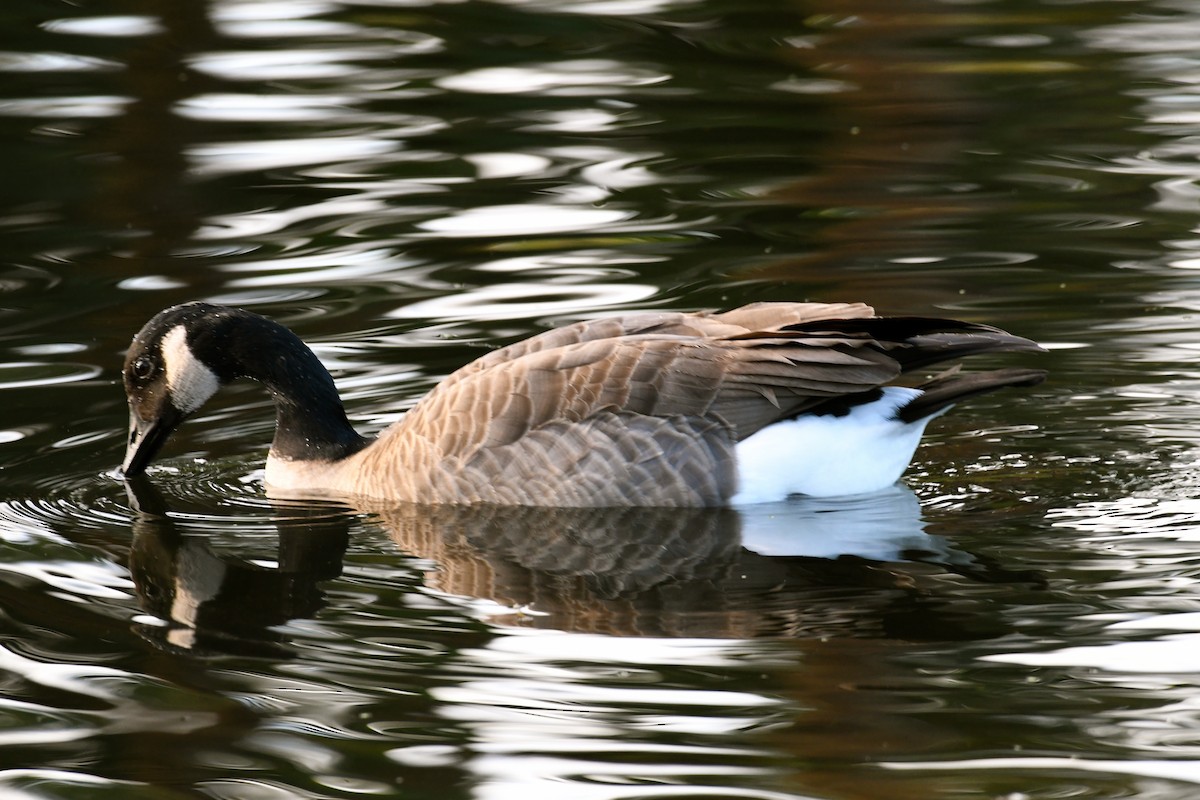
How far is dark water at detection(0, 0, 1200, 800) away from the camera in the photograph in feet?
18.1

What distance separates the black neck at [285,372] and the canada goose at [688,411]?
1.83 ft

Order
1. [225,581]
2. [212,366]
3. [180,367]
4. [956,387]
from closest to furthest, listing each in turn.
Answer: [225,581]
[956,387]
[180,367]
[212,366]

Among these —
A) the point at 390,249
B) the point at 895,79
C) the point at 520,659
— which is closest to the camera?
the point at 520,659

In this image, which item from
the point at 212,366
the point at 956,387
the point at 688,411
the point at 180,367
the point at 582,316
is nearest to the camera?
the point at 956,387

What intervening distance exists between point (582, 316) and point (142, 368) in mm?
2860

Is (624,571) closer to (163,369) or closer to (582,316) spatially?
(163,369)

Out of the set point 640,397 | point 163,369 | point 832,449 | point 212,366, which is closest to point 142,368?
point 163,369

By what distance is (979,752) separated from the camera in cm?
523

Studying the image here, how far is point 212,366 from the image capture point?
8805 mm

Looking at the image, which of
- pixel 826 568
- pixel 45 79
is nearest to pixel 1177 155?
pixel 826 568

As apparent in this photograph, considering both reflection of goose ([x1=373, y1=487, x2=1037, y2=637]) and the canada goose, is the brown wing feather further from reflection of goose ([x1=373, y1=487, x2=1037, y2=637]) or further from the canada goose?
reflection of goose ([x1=373, y1=487, x2=1037, y2=637])

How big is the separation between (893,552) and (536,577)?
1459 mm

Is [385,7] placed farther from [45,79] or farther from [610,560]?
[610,560]

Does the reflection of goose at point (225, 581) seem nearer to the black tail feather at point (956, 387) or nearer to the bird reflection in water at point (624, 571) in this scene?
the bird reflection in water at point (624, 571)
